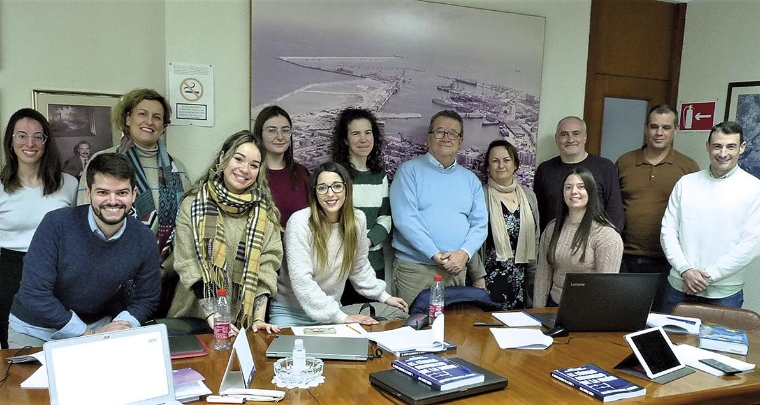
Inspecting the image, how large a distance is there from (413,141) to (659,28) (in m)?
2.29

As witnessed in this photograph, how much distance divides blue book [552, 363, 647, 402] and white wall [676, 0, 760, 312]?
2881 mm

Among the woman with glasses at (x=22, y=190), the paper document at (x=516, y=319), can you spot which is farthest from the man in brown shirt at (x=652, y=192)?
the woman with glasses at (x=22, y=190)

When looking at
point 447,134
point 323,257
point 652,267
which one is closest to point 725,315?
point 652,267

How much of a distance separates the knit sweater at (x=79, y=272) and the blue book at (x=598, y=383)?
5.21 feet

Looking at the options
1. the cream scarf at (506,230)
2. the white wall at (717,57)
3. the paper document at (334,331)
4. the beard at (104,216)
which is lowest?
the paper document at (334,331)

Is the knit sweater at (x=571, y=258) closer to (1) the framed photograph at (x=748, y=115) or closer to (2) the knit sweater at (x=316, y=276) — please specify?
(2) the knit sweater at (x=316, y=276)

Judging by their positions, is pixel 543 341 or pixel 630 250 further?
pixel 630 250

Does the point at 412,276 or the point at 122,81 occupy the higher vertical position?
the point at 122,81

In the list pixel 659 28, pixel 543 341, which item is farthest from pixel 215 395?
pixel 659 28

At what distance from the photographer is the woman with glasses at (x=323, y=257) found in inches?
96.3

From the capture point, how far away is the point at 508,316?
95.3 inches

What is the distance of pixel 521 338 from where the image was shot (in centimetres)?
210

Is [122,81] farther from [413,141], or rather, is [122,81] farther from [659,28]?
[659,28]

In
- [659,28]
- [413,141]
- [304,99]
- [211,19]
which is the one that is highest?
Answer: [659,28]
